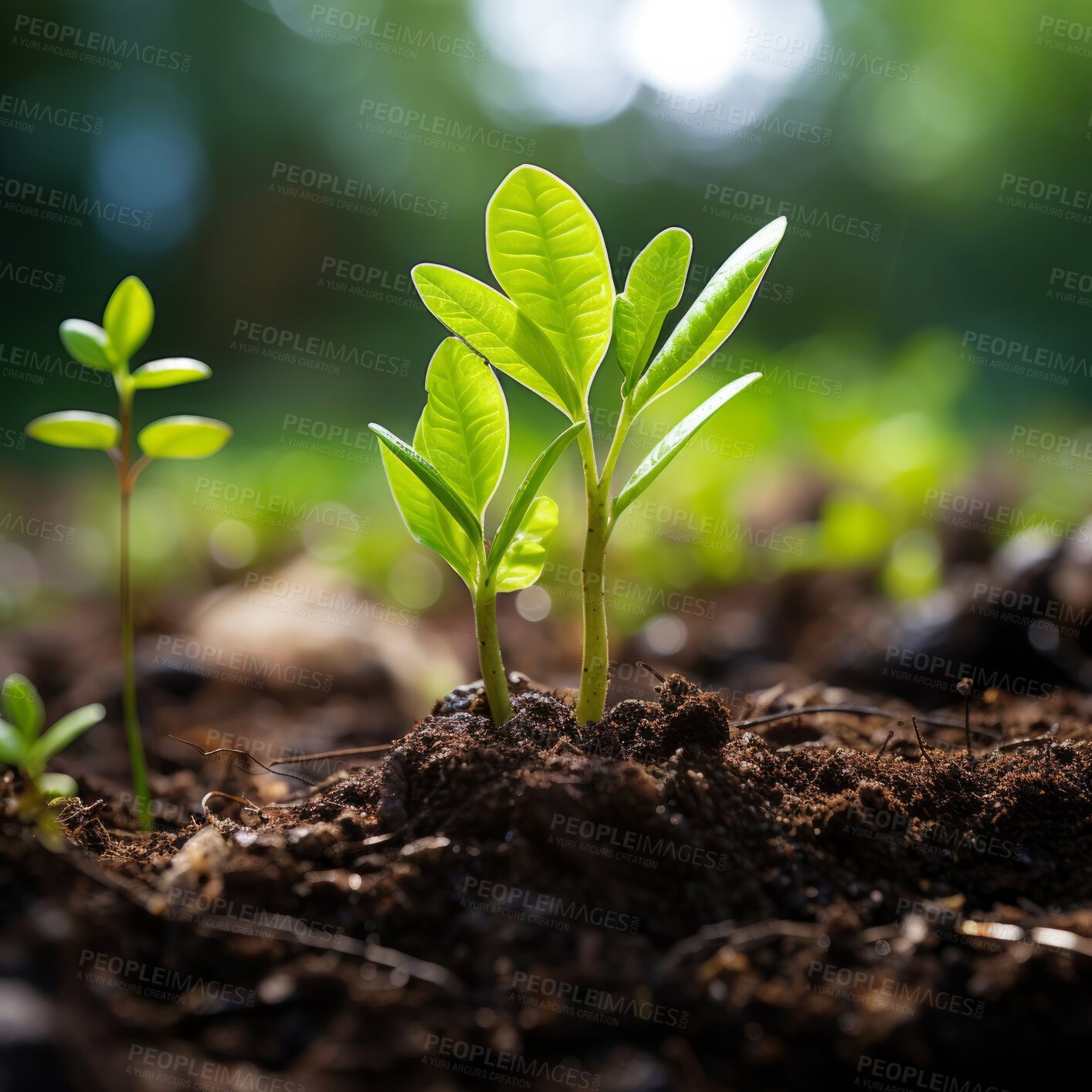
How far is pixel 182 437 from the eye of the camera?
38.3 inches

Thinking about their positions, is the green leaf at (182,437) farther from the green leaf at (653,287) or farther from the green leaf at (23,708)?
the green leaf at (653,287)

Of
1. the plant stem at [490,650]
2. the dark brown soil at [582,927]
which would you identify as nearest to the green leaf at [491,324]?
→ the plant stem at [490,650]

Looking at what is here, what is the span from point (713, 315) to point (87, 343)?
2.70 ft

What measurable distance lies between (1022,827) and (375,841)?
812 mm

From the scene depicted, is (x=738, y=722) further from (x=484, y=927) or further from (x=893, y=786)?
(x=484, y=927)

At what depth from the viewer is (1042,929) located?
72 centimetres

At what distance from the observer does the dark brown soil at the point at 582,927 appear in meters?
0.60

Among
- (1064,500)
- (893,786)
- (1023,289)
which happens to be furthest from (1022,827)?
(1023,289)

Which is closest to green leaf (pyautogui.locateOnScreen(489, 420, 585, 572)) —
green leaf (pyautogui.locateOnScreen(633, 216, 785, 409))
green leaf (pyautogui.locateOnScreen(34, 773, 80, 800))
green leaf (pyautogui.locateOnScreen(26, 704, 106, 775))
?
green leaf (pyautogui.locateOnScreen(633, 216, 785, 409))

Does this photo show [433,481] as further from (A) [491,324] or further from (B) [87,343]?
(B) [87,343]

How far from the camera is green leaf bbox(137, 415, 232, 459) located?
96 cm

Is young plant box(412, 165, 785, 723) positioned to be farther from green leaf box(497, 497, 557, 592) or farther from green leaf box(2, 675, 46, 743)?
green leaf box(2, 675, 46, 743)

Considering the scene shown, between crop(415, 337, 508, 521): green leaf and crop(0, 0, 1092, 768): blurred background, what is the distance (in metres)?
1.00

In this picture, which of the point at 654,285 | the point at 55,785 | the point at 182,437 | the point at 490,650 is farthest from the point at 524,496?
the point at 55,785
